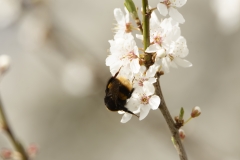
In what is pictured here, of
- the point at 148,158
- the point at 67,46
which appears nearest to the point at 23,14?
the point at 67,46

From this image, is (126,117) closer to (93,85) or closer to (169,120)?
(169,120)

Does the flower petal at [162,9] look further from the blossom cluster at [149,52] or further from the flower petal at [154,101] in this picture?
the flower petal at [154,101]

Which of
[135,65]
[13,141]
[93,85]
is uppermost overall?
[135,65]

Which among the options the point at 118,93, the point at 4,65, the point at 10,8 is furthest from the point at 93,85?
the point at 118,93

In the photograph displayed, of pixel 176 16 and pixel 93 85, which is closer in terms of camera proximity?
pixel 176 16

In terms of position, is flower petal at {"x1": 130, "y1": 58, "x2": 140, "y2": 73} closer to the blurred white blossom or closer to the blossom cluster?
the blossom cluster

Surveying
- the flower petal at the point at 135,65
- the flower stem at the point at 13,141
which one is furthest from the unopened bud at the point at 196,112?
the flower stem at the point at 13,141

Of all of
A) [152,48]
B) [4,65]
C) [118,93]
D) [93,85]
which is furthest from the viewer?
[93,85]

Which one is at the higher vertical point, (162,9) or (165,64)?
Result: (162,9)
